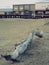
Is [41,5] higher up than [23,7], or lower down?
higher up

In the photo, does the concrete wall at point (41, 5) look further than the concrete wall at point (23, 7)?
No

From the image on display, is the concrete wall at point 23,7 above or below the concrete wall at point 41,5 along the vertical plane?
below

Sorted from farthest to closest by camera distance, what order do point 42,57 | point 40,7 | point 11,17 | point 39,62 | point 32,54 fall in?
point 40,7, point 11,17, point 32,54, point 42,57, point 39,62

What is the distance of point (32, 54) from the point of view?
6891mm

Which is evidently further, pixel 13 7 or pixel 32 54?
pixel 13 7

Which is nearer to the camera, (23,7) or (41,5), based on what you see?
(41,5)

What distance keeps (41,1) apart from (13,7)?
491 cm

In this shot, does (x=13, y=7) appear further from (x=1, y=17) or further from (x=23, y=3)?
(x=1, y=17)

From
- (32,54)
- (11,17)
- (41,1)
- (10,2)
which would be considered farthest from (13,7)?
(32,54)

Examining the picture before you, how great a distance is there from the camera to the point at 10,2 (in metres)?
44.3

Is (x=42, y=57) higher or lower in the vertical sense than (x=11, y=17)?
higher

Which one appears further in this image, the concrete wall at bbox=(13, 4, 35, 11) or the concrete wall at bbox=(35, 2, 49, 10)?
the concrete wall at bbox=(13, 4, 35, 11)

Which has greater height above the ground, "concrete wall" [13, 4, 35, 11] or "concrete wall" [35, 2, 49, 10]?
"concrete wall" [35, 2, 49, 10]

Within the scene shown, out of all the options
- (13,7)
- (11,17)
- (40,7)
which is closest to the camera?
(11,17)
